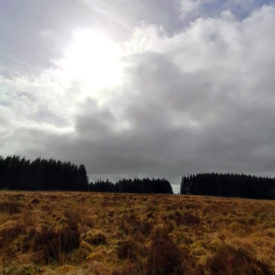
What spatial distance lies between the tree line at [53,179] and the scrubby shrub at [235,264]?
77.3 meters

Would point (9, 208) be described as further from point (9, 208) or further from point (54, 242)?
point (54, 242)

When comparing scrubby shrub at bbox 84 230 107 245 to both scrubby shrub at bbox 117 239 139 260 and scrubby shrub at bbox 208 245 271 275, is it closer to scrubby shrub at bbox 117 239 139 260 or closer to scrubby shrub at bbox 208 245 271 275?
scrubby shrub at bbox 117 239 139 260

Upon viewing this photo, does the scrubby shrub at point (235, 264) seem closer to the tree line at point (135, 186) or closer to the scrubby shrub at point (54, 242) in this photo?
the scrubby shrub at point (54, 242)

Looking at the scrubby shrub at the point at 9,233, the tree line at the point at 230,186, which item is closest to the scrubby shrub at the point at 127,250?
the scrubby shrub at the point at 9,233

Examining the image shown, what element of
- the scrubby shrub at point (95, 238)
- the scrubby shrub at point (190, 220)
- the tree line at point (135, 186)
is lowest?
the scrubby shrub at point (95, 238)

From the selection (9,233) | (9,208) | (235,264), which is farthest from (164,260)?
(9,208)

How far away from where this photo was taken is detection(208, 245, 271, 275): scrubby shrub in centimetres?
556

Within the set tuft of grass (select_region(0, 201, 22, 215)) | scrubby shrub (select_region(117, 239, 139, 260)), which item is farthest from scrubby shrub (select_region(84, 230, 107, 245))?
tuft of grass (select_region(0, 201, 22, 215))

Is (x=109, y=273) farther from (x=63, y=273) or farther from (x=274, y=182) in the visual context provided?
(x=274, y=182)

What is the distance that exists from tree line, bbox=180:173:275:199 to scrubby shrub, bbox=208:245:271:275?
9272cm

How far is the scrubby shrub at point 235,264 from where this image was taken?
556 cm

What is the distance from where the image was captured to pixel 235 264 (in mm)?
5844

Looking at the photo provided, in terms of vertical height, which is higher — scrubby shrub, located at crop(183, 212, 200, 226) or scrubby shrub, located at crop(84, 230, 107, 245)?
scrubby shrub, located at crop(183, 212, 200, 226)

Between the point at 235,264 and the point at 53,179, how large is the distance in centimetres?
8416
